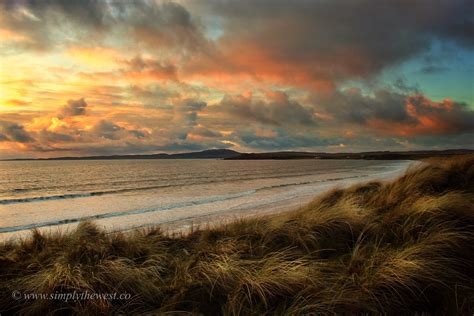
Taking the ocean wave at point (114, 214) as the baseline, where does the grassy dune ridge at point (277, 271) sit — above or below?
above

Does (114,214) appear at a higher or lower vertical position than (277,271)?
lower

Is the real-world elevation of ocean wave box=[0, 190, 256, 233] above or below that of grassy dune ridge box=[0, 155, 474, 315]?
below

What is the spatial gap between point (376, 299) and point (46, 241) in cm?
715

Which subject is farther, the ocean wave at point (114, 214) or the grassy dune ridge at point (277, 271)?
the ocean wave at point (114, 214)

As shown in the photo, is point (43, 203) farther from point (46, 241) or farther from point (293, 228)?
point (293, 228)

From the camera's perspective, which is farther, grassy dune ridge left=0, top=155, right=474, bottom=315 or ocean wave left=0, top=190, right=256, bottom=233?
ocean wave left=0, top=190, right=256, bottom=233

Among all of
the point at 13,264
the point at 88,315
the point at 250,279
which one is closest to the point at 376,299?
the point at 250,279

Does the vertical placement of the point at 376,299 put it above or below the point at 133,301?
above

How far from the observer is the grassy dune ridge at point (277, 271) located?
14.2 feet

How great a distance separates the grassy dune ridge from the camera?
432 cm

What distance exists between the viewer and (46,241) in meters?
7.80

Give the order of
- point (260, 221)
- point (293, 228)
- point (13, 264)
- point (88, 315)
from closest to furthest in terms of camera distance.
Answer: point (88, 315) → point (13, 264) → point (293, 228) → point (260, 221)

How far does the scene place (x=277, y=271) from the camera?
495 cm

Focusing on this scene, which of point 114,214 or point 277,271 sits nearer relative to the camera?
point 277,271
